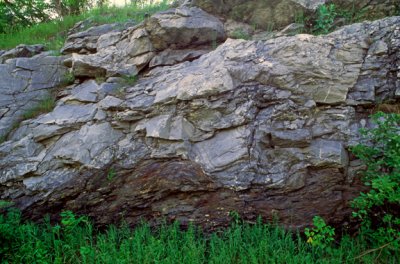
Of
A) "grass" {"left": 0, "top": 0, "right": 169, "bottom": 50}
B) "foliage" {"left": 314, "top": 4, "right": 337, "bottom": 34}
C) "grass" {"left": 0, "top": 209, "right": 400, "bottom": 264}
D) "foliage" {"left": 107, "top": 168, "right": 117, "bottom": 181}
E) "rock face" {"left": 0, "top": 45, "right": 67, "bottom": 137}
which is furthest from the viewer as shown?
"grass" {"left": 0, "top": 0, "right": 169, "bottom": 50}

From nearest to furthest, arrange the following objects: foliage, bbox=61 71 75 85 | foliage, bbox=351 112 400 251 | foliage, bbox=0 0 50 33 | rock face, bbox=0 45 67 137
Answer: foliage, bbox=351 112 400 251 → rock face, bbox=0 45 67 137 → foliage, bbox=61 71 75 85 → foliage, bbox=0 0 50 33

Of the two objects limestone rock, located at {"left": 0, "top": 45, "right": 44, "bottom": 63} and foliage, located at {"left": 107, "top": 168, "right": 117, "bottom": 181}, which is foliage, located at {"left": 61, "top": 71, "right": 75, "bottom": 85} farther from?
foliage, located at {"left": 107, "top": 168, "right": 117, "bottom": 181}

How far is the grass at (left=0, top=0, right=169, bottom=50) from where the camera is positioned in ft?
22.2

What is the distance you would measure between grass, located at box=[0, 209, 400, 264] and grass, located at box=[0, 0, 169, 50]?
370cm

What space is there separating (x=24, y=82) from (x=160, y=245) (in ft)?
11.8

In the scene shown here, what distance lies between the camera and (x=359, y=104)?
14.3ft

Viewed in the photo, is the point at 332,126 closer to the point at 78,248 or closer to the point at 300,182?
the point at 300,182

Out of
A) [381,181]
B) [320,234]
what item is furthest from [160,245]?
[381,181]

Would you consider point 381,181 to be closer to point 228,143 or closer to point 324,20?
point 228,143

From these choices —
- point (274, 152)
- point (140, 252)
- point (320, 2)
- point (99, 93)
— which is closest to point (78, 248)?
point (140, 252)

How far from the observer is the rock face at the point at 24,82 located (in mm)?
A: 5047

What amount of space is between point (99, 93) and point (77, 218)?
1.89m

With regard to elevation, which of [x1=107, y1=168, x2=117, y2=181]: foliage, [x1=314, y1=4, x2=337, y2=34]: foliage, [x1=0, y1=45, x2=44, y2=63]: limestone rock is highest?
[x1=314, y1=4, x2=337, y2=34]: foliage

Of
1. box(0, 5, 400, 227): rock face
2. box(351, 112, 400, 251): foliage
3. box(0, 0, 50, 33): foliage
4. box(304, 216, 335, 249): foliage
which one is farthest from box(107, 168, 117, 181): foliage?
box(0, 0, 50, 33): foliage
